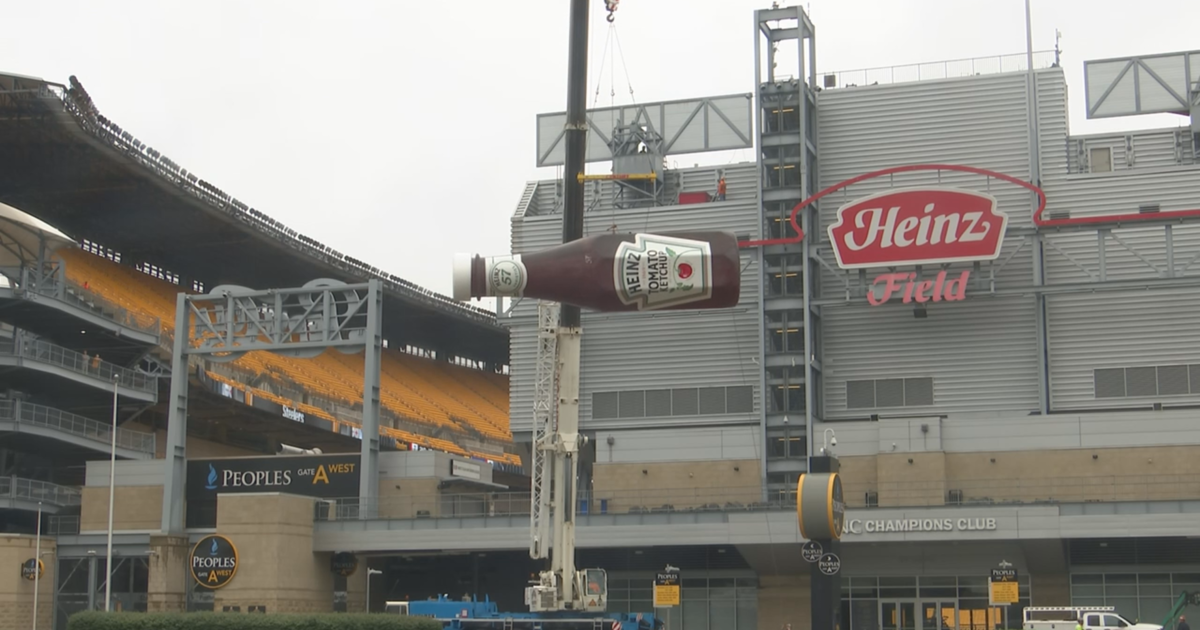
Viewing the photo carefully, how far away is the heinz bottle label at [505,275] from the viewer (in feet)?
122

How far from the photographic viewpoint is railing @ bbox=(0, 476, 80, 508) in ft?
220

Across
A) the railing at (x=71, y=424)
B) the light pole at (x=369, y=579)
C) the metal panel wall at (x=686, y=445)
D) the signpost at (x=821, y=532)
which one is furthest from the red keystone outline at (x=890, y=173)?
the railing at (x=71, y=424)

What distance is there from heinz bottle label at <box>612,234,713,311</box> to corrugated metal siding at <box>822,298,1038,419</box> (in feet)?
96.4

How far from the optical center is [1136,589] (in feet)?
188

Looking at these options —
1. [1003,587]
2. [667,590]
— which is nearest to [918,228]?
[1003,587]

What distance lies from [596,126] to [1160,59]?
2579 cm

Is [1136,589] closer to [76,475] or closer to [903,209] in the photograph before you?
[903,209]

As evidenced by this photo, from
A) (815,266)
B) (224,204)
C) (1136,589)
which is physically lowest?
(1136,589)

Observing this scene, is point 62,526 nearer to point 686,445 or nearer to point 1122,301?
point 686,445

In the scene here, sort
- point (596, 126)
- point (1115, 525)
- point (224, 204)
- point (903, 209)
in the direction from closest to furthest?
point (1115, 525) → point (903, 209) → point (596, 126) → point (224, 204)

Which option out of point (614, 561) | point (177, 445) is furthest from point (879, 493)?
point (177, 445)

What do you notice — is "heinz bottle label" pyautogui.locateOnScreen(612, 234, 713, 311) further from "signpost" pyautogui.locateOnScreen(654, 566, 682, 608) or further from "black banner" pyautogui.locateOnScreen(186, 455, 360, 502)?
"black banner" pyautogui.locateOnScreen(186, 455, 360, 502)

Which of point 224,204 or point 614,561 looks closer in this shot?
point 614,561

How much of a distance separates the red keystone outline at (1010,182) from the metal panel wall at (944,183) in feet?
3.77
